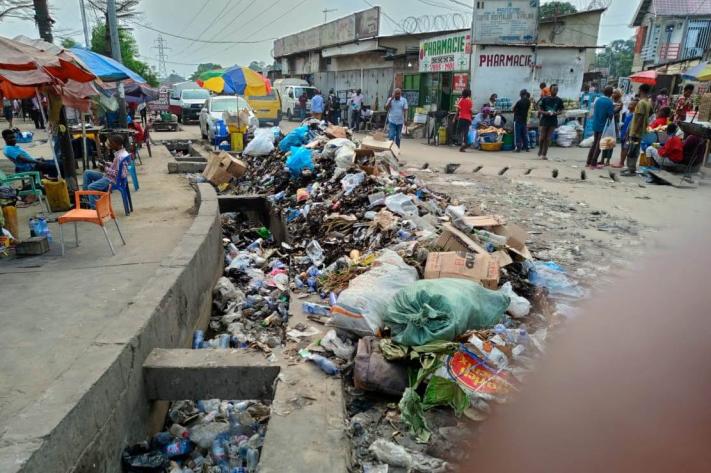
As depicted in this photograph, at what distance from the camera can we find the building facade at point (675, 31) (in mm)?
24844

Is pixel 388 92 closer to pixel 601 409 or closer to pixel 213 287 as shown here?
pixel 213 287

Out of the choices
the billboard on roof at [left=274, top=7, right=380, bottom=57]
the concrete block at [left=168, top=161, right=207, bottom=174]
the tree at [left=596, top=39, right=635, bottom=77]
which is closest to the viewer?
the concrete block at [left=168, top=161, right=207, bottom=174]

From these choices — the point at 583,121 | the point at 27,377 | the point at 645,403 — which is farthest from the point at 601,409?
the point at 583,121

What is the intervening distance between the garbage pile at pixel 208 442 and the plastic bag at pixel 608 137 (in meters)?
9.74

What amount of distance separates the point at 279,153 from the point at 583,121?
10544 mm

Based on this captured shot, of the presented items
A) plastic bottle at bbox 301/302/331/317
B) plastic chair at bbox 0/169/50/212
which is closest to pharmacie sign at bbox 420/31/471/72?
plastic chair at bbox 0/169/50/212

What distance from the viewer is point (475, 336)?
3.18m

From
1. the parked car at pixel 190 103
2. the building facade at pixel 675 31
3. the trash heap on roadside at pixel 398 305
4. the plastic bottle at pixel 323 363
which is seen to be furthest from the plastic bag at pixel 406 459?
the building facade at pixel 675 31

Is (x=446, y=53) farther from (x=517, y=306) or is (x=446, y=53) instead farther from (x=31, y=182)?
(x=517, y=306)

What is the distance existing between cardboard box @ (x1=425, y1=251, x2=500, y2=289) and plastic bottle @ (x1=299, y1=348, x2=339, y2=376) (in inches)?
47.7

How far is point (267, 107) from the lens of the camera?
2111 centimetres

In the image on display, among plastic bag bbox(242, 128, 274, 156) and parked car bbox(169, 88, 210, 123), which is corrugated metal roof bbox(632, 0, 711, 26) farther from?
plastic bag bbox(242, 128, 274, 156)

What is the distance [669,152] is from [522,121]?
172 inches

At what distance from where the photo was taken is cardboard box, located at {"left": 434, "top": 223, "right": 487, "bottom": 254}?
423cm
